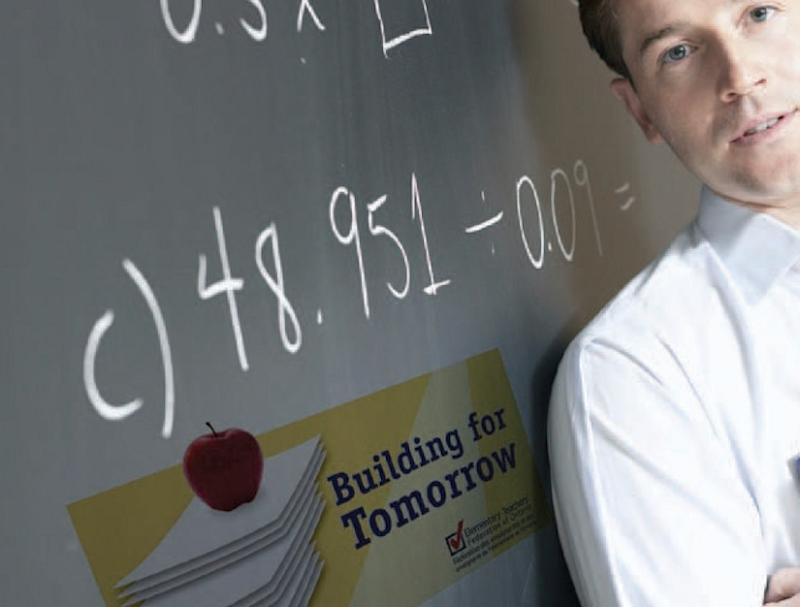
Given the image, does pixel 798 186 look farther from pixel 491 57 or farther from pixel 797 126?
pixel 491 57

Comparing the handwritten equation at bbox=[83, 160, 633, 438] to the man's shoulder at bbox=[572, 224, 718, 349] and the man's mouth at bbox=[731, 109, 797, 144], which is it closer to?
the man's shoulder at bbox=[572, 224, 718, 349]

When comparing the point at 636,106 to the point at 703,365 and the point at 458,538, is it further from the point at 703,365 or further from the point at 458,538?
the point at 458,538

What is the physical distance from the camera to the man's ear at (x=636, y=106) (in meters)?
1.64

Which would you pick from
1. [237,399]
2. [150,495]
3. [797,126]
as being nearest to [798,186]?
[797,126]

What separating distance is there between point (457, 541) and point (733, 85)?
0.63 meters

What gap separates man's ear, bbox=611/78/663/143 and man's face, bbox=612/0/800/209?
0.07 m

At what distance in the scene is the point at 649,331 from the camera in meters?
1.43

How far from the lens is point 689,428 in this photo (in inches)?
54.2

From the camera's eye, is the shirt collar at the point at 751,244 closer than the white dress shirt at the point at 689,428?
No

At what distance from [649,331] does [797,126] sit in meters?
0.31

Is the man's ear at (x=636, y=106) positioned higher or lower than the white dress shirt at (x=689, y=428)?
higher

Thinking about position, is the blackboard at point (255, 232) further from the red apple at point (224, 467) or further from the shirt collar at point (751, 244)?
the shirt collar at point (751, 244)

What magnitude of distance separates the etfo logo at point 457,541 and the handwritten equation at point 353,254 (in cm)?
25

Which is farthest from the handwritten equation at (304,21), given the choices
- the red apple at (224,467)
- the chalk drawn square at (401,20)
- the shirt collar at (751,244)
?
the shirt collar at (751,244)
